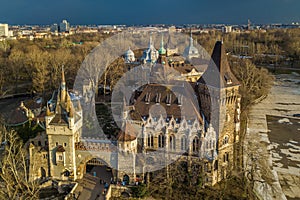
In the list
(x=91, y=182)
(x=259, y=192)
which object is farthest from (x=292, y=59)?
(x=91, y=182)

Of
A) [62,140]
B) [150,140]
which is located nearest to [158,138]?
[150,140]

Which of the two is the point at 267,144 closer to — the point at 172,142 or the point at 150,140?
the point at 172,142

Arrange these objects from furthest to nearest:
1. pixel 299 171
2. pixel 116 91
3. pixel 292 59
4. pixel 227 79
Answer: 1. pixel 292 59
2. pixel 116 91
3. pixel 299 171
4. pixel 227 79

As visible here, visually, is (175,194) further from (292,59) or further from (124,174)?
(292,59)

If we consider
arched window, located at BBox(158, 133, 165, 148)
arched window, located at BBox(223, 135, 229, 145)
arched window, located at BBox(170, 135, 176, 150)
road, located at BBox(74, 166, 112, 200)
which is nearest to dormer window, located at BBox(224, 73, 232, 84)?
arched window, located at BBox(223, 135, 229, 145)

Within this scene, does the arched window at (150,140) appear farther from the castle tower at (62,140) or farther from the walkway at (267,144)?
the walkway at (267,144)

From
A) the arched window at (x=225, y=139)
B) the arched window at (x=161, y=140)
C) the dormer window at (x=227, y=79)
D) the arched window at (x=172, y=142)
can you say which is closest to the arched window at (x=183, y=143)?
the arched window at (x=172, y=142)
